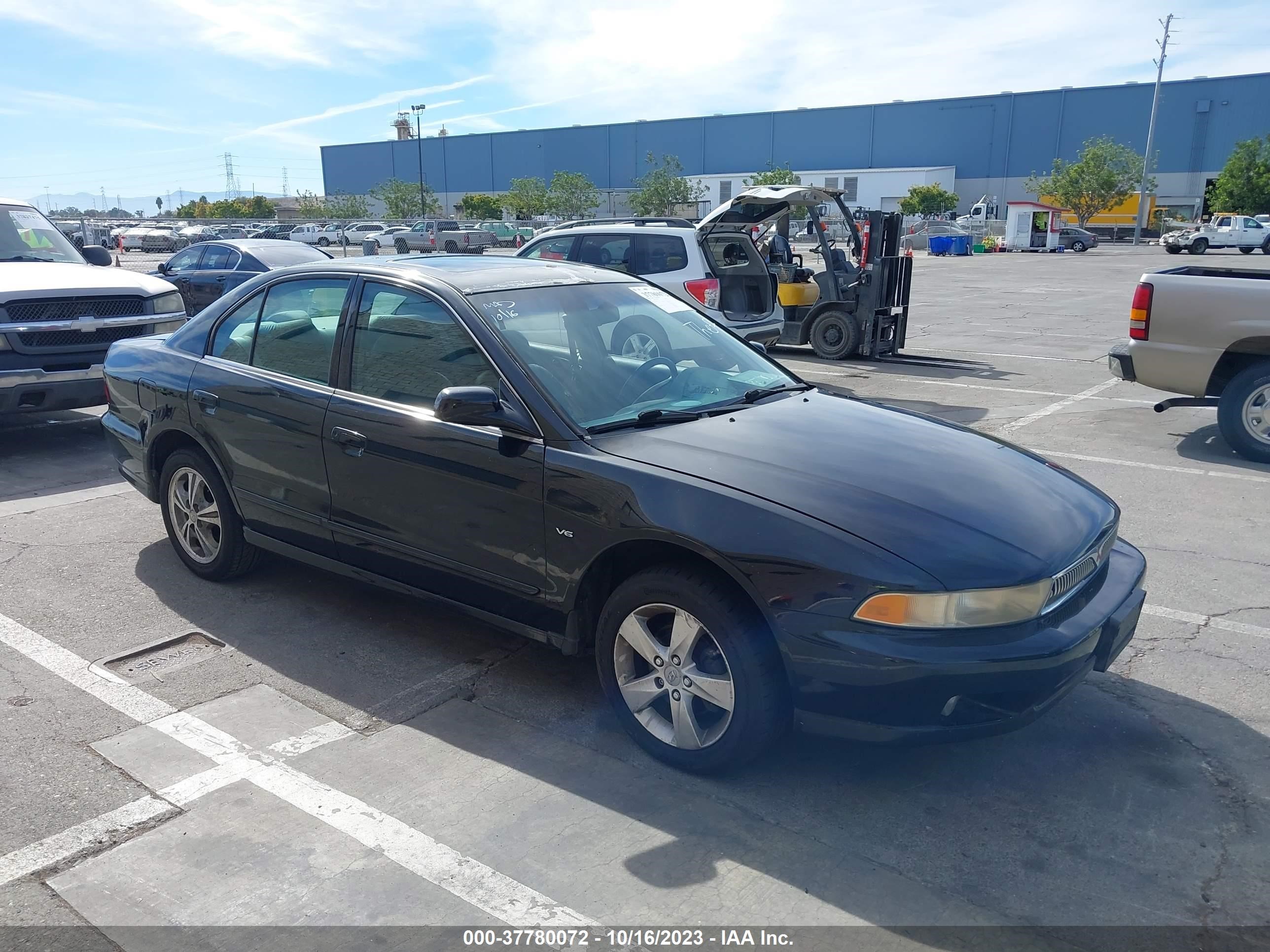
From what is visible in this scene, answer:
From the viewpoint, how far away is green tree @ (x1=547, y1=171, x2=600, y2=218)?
6925cm

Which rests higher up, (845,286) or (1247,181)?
(1247,181)

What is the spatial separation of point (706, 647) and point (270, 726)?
177 centimetres

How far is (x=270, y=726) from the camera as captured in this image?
154 inches

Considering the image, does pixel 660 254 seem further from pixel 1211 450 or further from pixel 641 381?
pixel 641 381

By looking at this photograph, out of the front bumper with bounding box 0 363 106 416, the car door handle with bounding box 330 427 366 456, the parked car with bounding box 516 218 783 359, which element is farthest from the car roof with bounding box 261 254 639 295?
the parked car with bounding box 516 218 783 359

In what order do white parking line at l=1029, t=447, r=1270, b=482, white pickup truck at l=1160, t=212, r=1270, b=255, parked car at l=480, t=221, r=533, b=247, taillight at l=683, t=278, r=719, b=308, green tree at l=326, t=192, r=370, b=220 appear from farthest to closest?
green tree at l=326, t=192, r=370, b=220 → parked car at l=480, t=221, r=533, b=247 → white pickup truck at l=1160, t=212, r=1270, b=255 → taillight at l=683, t=278, r=719, b=308 → white parking line at l=1029, t=447, r=1270, b=482

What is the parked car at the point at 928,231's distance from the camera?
55656 mm

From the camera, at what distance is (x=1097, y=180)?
63938mm

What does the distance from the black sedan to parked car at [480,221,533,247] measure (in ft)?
158

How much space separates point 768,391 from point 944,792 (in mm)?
1794

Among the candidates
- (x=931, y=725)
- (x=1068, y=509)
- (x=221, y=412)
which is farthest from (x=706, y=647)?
(x=221, y=412)

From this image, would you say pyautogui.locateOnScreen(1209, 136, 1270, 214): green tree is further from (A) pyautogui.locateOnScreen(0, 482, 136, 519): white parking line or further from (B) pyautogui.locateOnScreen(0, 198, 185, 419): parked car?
(A) pyautogui.locateOnScreen(0, 482, 136, 519): white parking line

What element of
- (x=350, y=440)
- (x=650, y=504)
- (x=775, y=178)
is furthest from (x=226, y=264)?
(x=775, y=178)

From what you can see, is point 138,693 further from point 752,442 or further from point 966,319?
point 966,319
